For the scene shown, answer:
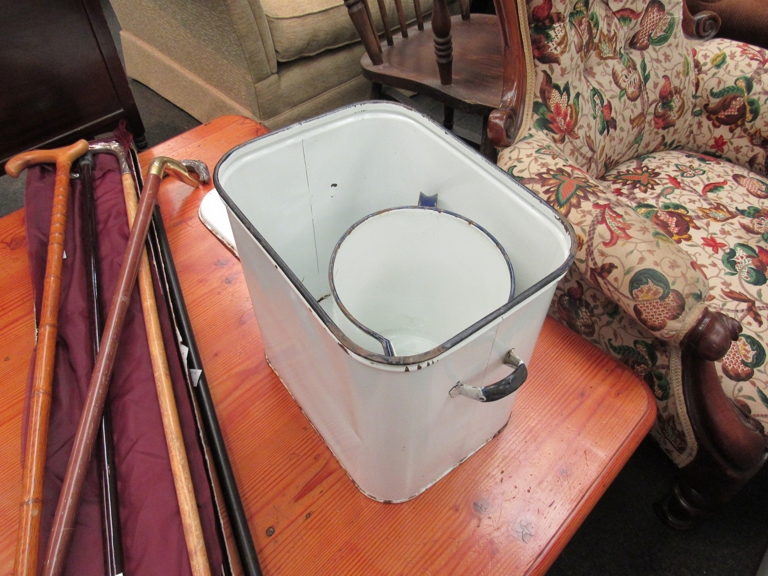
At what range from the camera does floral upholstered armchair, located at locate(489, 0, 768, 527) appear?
622mm

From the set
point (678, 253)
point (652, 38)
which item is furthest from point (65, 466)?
point (652, 38)

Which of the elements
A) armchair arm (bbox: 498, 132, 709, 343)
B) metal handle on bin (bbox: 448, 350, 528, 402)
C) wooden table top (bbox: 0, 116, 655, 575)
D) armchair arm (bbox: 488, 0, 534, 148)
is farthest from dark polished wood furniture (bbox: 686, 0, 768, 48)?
metal handle on bin (bbox: 448, 350, 528, 402)

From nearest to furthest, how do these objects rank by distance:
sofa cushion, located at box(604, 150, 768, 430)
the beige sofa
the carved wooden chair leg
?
the carved wooden chair leg, sofa cushion, located at box(604, 150, 768, 430), the beige sofa

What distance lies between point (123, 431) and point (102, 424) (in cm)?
2

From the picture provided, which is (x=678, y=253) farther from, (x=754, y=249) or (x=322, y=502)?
(x=322, y=502)

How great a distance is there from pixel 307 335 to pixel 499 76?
1099 mm

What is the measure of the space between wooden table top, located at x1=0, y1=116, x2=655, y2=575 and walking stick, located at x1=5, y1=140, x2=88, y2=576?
9 cm

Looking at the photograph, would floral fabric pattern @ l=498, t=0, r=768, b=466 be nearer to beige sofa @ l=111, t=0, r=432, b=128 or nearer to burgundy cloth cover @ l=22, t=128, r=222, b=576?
burgundy cloth cover @ l=22, t=128, r=222, b=576

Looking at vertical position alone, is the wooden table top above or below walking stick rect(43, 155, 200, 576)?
below

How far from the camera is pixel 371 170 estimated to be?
59cm

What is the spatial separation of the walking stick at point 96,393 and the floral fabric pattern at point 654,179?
55 centimetres

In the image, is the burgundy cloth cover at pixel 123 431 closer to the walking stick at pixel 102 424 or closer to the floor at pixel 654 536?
the walking stick at pixel 102 424

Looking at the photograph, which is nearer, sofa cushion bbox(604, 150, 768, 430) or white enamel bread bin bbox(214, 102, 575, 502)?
white enamel bread bin bbox(214, 102, 575, 502)

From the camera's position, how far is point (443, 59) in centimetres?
118
